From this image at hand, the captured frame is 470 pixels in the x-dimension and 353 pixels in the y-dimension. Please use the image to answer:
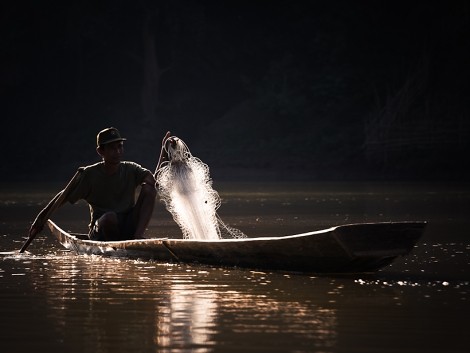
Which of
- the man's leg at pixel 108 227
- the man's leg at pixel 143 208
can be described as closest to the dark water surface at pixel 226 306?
the man's leg at pixel 108 227

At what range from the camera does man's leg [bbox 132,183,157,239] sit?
9820 mm

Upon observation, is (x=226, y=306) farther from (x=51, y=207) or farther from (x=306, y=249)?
(x=51, y=207)

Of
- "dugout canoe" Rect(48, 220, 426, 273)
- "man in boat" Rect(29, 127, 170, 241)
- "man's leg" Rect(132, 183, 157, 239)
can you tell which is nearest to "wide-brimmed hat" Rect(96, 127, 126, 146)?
"man in boat" Rect(29, 127, 170, 241)

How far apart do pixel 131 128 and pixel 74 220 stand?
23861 mm

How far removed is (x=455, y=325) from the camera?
598 centimetres

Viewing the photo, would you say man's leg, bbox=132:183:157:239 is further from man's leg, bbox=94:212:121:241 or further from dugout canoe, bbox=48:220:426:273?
dugout canoe, bbox=48:220:426:273

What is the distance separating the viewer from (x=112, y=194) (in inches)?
393

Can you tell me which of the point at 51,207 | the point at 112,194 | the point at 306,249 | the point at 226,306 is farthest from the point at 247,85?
the point at 226,306

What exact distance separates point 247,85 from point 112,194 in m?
29.3

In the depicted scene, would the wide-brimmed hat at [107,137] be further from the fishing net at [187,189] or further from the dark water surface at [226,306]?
the dark water surface at [226,306]

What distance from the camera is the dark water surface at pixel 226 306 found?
5539 mm

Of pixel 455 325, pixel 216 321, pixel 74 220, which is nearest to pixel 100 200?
pixel 216 321

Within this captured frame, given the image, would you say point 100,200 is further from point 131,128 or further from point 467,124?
point 131,128

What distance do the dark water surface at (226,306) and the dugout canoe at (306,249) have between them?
99mm
